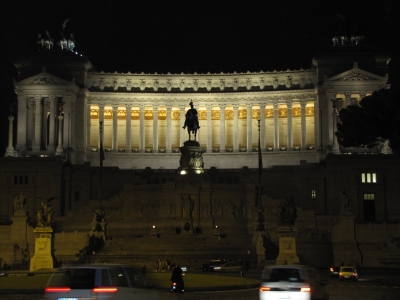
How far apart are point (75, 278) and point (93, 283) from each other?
816mm

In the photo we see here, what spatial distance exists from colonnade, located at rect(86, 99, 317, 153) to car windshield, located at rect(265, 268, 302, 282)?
84.7 m

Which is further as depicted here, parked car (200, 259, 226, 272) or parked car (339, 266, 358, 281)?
parked car (200, 259, 226, 272)

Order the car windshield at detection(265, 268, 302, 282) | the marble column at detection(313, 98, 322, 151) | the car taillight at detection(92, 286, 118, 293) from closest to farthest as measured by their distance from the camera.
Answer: the car taillight at detection(92, 286, 118, 293)
the car windshield at detection(265, 268, 302, 282)
the marble column at detection(313, 98, 322, 151)

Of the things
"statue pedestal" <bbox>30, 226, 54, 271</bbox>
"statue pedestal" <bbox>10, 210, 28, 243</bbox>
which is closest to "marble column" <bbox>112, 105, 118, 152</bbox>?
"statue pedestal" <bbox>10, 210, 28, 243</bbox>

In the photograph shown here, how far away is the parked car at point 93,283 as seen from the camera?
989 inches

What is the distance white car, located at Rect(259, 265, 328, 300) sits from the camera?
30.6 metres

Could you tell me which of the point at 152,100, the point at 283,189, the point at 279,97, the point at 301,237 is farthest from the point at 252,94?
the point at 301,237

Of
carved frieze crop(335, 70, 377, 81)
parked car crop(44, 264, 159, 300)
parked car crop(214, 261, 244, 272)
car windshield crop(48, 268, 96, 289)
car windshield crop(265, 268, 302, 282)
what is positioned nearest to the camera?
parked car crop(44, 264, 159, 300)

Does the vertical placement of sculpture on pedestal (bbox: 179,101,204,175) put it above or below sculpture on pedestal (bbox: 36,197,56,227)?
above

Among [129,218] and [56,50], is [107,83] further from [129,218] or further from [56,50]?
[129,218]

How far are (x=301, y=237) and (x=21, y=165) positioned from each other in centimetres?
3750

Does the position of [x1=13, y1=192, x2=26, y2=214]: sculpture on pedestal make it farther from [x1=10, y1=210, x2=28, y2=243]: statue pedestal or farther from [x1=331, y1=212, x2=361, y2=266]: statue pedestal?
[x1=331, y1=212, x2=361, y2=266]: statue pedestal

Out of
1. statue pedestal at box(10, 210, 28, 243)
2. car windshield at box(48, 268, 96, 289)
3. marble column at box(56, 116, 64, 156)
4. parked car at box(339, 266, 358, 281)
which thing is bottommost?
parked car at box(339, 266, 358, 281)

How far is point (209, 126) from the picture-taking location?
11831 centimetres
